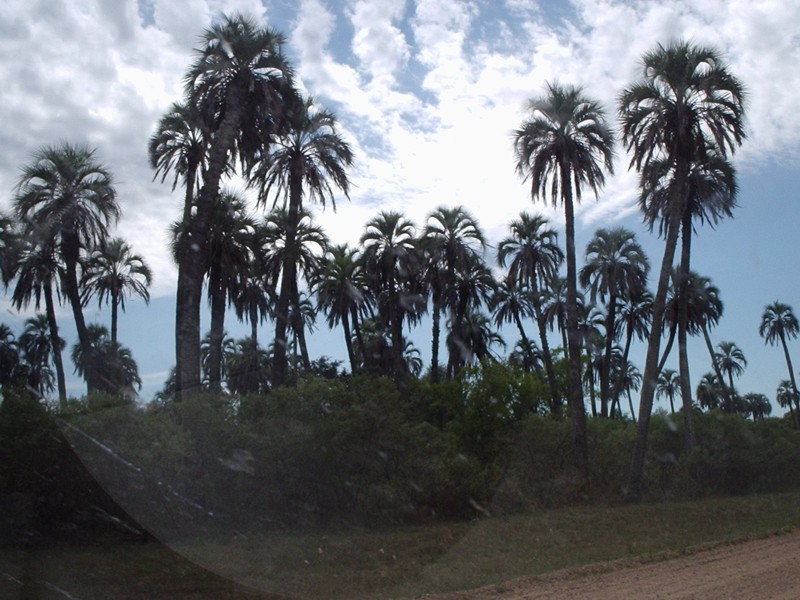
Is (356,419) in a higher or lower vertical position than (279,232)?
lower

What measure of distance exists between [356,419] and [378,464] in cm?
156

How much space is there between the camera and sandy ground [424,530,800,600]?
10.9 meters

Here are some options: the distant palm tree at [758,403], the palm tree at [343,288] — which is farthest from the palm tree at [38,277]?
the distant palm tree at [758,403]

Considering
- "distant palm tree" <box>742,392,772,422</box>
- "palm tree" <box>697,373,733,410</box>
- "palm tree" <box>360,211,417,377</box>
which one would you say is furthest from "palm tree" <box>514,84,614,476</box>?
"distant palm tree" <box>742,392,772,422</box>

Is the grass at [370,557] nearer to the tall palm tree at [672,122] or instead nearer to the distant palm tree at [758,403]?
the tall palm tree at [672,122]

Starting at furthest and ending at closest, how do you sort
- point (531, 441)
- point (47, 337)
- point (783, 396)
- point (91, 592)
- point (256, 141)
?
point (783, 396) < point (47, 337) < point (531, 441) < point (256, 141) < point (91, 592)

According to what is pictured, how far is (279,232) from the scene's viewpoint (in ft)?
114

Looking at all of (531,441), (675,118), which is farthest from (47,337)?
(675,118)

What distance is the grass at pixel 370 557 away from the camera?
41.2 ft

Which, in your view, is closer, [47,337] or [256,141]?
[256,141]

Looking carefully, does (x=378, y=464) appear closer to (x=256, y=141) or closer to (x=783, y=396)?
(x=256, y=141)

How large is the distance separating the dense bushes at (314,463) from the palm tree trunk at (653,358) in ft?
3.60

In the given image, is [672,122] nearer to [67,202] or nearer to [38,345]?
[67,202]

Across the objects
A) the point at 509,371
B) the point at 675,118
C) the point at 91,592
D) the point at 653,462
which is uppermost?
the point at 675,118
